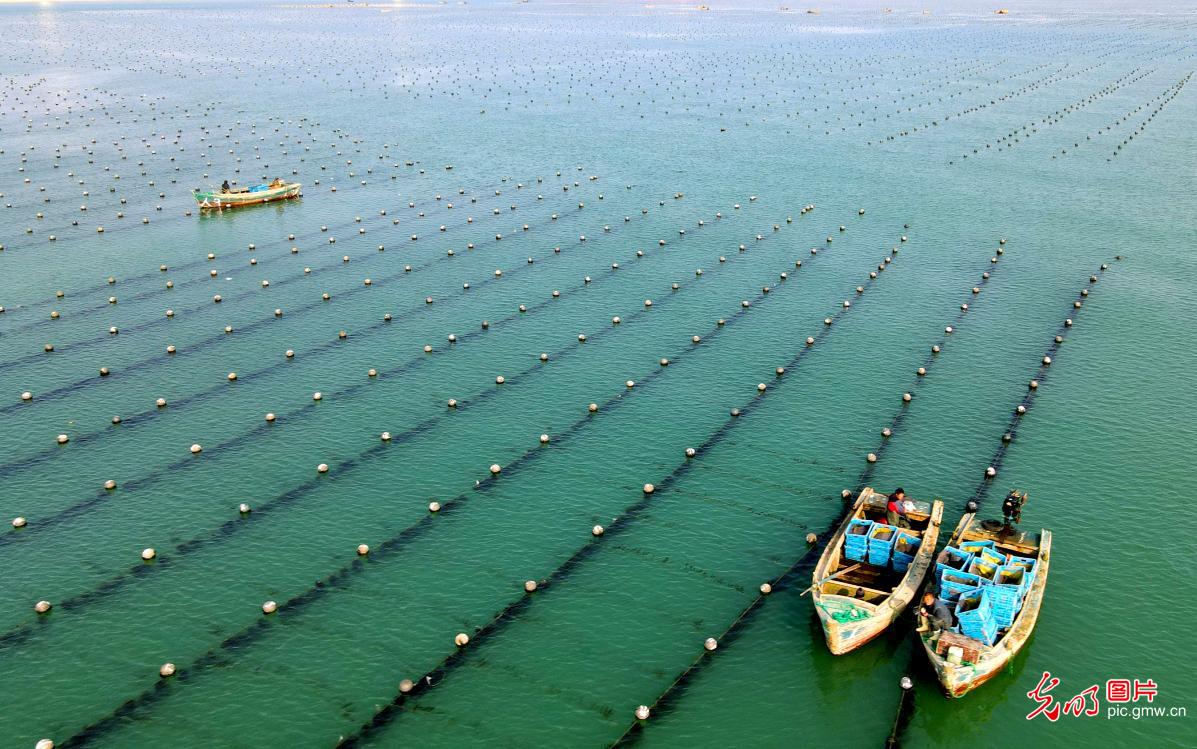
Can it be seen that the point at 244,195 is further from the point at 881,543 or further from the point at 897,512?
the point at 881,543

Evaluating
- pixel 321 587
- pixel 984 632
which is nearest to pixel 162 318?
pixel 321 587

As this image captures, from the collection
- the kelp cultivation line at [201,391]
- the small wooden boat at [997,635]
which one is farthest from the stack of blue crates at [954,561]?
the kelp cultivation line at [201,391]

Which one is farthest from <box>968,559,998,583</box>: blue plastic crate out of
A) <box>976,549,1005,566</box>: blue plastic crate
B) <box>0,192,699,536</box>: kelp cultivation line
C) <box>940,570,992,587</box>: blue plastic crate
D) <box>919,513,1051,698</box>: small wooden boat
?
<box>0,192,699,536</box>: kelp cultivation line

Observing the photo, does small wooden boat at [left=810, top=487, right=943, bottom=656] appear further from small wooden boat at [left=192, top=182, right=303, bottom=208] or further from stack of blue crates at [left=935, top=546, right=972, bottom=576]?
small wooden boat at [left=192, top=182, right=303, bottom=208]

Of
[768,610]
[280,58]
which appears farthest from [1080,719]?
[280,58]

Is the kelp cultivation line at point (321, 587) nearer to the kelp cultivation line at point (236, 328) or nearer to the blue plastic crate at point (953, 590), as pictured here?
the kelp cultivation line at point (236, 328)
